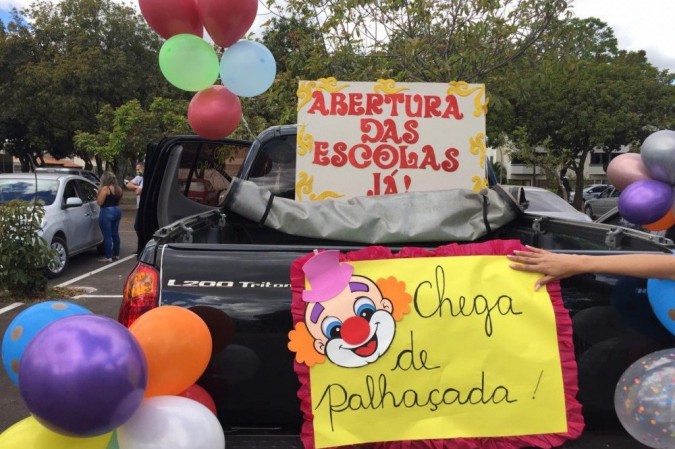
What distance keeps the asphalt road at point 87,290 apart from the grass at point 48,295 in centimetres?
11

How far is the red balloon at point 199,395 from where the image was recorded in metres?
2.17

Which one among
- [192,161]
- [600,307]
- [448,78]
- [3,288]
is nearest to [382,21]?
[448,78]

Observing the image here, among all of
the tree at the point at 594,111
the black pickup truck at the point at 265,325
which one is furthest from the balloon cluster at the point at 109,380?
the tree at the point at 594,111

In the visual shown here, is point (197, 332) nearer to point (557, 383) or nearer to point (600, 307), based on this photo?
point (557, 383)

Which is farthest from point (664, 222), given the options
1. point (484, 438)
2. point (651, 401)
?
point (484, 438)

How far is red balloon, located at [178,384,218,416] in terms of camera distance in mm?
2166

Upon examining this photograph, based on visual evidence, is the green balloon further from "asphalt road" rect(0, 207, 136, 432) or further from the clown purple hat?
"asphalt road" rect(0, 207, 136, 432)

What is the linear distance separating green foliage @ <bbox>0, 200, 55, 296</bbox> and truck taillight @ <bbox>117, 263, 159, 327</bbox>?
5.80 meters

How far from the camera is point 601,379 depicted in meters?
2.39

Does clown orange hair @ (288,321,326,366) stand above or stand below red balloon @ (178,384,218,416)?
above

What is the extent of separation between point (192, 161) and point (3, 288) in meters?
3.86

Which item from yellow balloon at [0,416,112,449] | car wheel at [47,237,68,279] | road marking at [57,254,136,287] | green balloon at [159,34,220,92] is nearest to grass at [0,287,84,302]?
road marking at [57,254,136,287]

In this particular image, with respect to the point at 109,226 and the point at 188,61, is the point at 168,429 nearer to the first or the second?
the point at 188,61

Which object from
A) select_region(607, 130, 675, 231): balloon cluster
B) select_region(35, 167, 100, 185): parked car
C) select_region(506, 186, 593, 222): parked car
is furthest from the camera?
select_region(35, 167, 100, 185): parked car
